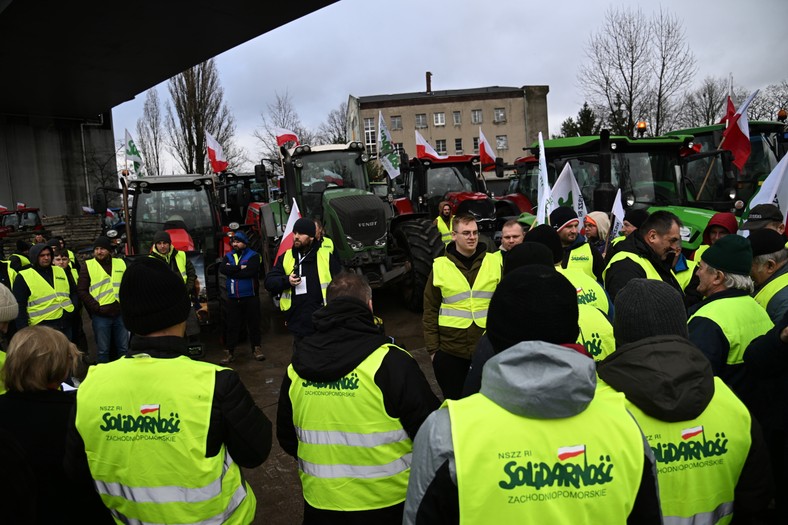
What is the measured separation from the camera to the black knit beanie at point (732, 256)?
9.06 feet

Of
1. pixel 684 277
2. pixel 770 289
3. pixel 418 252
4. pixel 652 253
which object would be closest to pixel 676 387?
pixel 770 289

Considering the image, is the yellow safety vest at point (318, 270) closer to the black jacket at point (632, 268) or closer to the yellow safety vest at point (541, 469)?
the black jacket at point (632, 268)

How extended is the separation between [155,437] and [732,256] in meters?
2.71

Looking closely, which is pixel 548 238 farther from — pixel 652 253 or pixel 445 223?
pixel 445 223

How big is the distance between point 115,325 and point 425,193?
21.4 ft

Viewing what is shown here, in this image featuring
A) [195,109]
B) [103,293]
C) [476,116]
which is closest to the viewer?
[103,293]

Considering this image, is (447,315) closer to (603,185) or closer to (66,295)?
(603,185)

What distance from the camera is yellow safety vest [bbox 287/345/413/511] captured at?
231 cm

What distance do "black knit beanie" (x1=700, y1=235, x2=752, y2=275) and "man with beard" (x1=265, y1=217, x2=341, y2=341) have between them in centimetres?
335

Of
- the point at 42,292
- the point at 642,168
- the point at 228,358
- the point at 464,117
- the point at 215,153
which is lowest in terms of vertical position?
the point at 228,358

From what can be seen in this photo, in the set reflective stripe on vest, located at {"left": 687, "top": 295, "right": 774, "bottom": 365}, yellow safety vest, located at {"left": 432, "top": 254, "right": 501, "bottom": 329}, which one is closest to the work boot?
yellow safety vest, located at {"left": 432, "top": 254, "right": 501, "bottom": 329}

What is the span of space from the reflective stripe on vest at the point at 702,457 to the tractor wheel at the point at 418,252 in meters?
6.54

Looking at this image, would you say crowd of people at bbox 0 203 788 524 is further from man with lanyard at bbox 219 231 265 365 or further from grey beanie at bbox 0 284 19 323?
man with lanyard at bbox 219 231 265 365

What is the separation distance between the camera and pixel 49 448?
215cm
